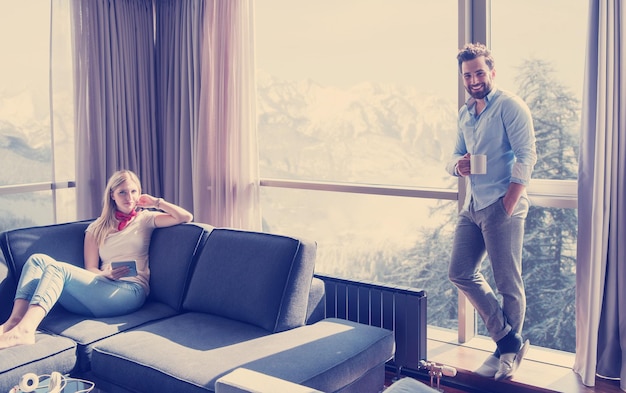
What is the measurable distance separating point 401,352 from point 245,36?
2.44 meters

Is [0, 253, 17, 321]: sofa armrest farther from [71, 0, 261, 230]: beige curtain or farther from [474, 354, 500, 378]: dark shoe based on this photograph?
[474, 354, 500, 378]: dark shoe

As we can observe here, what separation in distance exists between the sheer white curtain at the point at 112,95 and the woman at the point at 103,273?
1046 millimetres

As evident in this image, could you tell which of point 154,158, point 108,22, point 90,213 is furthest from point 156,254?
point 108,22

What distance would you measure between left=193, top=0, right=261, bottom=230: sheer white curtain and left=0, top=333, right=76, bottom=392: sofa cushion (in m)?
1.86

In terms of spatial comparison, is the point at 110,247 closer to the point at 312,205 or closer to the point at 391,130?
the point at 312,205

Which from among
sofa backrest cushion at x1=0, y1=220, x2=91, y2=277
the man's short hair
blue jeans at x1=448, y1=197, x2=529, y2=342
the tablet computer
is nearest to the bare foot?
sofa backrest cushion at x1=0, y1=220, x2=91, y2=277

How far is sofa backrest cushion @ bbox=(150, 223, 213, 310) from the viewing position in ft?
11.7

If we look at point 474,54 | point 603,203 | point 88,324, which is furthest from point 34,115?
point 603,203

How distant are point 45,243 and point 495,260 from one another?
7.71ft

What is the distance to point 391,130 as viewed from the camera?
4617mm

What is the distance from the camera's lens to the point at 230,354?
2854mm

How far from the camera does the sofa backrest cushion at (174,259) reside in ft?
11.7

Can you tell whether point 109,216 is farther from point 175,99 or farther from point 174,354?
point 175,99

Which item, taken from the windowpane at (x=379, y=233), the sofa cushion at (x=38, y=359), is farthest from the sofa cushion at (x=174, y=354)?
the windowpane at (x=379, y=233)
